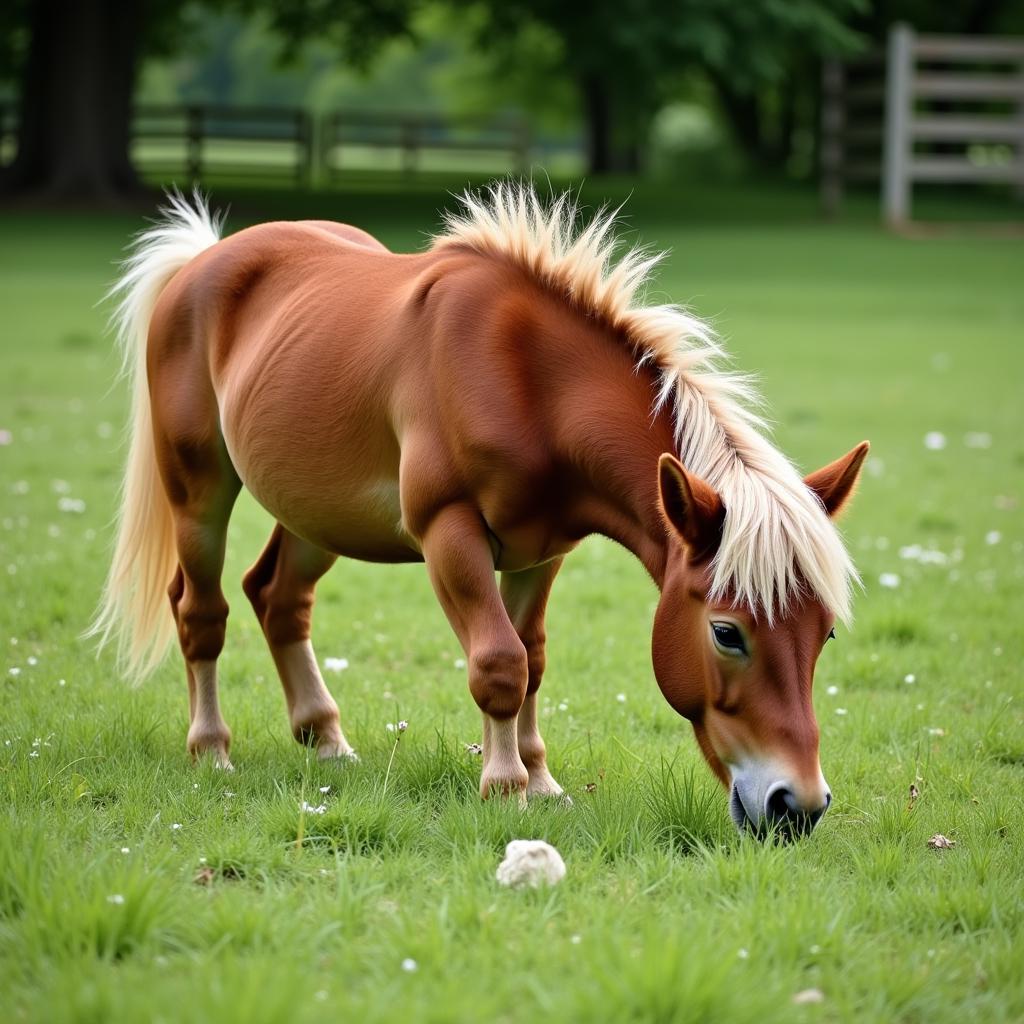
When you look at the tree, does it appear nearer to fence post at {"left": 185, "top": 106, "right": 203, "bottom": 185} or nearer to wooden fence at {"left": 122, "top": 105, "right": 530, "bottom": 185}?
wooden fence at {"left": 122, "top": 105, "right": 530, "bottom": 185}

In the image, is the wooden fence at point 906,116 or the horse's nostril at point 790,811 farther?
the wooden fence at point 906,116

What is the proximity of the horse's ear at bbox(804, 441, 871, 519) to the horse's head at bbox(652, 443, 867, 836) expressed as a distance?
0.39m

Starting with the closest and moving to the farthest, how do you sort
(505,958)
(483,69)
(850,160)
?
(505,958) < (850,160) < (483,69)

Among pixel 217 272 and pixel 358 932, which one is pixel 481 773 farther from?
pixel 217 272

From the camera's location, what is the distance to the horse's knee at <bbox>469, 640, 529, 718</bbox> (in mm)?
4434

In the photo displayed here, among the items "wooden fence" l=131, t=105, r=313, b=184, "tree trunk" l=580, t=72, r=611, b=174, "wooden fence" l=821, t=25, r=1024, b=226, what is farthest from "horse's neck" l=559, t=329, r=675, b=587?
"tree trunk" l=580, t=72, r=611, b=174

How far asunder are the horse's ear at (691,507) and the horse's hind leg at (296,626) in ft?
5.99

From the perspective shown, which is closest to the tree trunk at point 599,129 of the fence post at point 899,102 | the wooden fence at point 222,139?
the wooden fence at point 222,139

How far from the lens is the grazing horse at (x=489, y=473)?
406cm

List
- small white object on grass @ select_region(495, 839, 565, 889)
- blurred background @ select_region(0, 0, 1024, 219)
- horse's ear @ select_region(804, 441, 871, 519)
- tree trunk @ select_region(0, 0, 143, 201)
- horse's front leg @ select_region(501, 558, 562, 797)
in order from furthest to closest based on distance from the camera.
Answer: tree trunk @ select_region(0, 0, 143, 201) → blurred background @ select_region(0, 0, 1024, 219) → horse's front leg @ select_region(501, 558, 562, 797) → horse's ear @ select_region(804, 441, 871, 519) → small white object on grass @ select_region(495, 839, 565, 889)

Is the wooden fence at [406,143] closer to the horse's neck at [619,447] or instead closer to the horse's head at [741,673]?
the horse's neck at [619,447]

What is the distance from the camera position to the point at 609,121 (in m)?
42.7

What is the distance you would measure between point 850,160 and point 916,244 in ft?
38.4

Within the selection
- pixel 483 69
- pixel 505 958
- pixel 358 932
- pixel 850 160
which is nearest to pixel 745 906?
pixel 505 958
